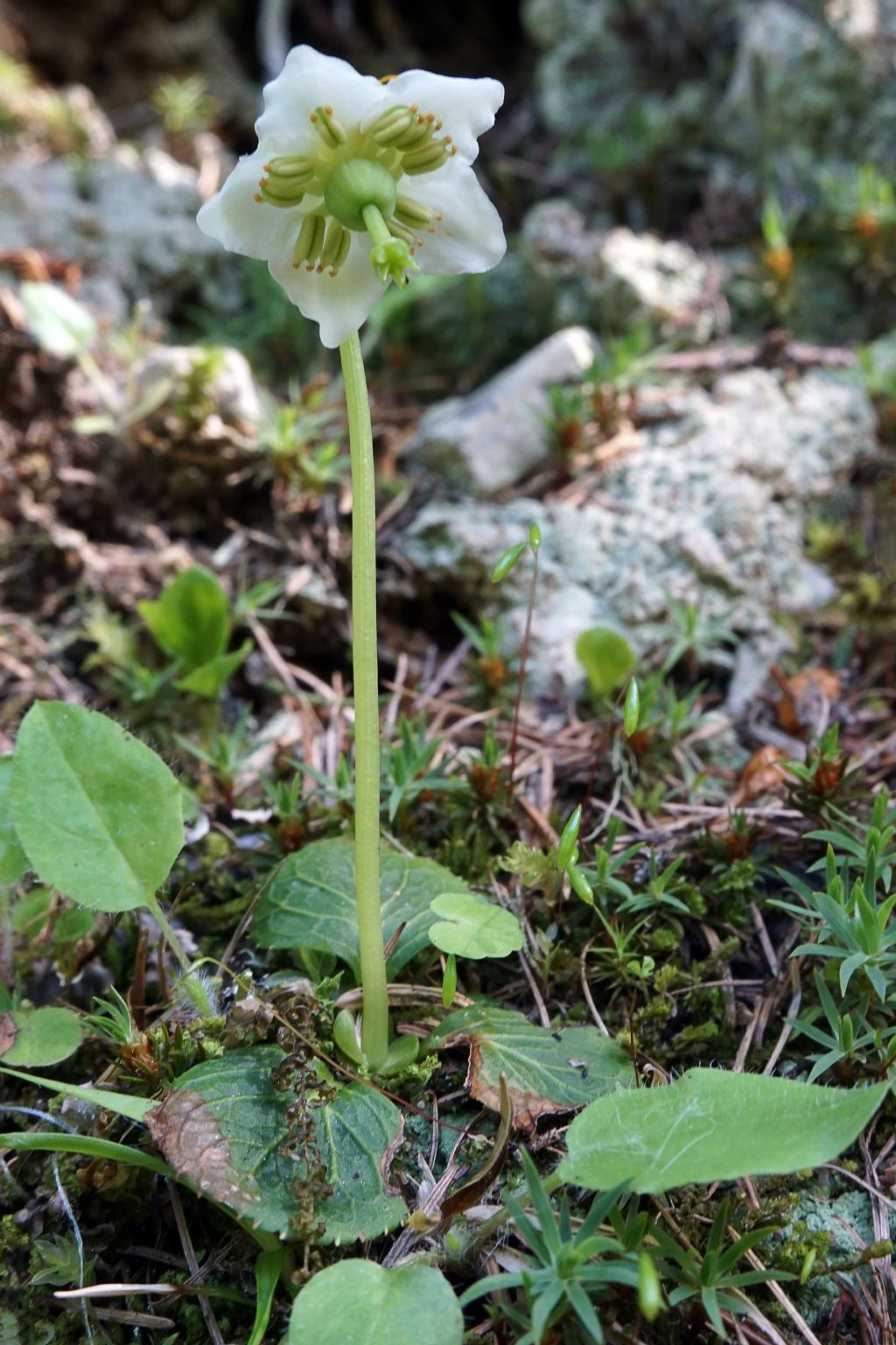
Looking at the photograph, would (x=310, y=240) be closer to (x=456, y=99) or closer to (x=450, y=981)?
(x=456, y=99)

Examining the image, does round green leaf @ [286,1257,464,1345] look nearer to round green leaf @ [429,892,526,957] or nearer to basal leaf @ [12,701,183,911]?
round green leaf @ [429,892,526,957]

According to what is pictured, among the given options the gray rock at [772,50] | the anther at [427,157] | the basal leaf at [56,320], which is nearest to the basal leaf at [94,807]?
the anther at [427,157]

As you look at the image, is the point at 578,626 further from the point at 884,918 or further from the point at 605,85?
the point at 605,85

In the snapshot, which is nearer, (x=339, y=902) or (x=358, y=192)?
(x=358, y=192)

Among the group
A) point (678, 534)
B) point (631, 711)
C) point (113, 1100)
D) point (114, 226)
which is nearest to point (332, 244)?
point (631, 711)

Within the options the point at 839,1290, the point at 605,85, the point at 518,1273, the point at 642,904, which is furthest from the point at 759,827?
the point at 605,85

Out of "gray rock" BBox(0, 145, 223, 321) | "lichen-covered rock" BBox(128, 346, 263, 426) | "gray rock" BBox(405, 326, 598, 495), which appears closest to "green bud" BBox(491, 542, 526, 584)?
"gray rock" BBox(405, 326, 598, 495)
